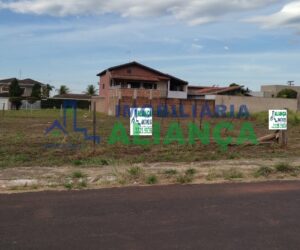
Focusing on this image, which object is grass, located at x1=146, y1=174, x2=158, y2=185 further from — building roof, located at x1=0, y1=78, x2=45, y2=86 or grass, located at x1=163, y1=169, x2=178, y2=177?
building roof, located at x1=0, y1=78, x2=45, y2=86

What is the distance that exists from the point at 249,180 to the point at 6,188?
487 centimetres

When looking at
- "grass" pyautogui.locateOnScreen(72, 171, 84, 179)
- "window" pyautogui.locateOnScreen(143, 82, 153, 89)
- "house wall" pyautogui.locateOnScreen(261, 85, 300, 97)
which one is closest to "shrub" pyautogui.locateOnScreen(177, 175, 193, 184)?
"grass" pyautogui.locateOnScreen(72, 171, 84, 179)

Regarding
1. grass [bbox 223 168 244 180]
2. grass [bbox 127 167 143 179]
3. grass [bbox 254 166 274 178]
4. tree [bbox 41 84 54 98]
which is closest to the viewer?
grass [bbox 127 167 143 179]

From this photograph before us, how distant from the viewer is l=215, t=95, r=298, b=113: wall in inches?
2210

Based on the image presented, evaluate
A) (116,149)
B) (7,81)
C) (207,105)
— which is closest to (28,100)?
(7,81)

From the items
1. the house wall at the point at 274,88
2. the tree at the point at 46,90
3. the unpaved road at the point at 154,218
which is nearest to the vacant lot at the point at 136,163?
the unpaved road at the point at 154,218

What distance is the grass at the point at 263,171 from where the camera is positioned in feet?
35.3

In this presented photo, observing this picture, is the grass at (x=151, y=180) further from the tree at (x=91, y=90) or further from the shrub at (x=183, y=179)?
the tree at (x=91, y=90)

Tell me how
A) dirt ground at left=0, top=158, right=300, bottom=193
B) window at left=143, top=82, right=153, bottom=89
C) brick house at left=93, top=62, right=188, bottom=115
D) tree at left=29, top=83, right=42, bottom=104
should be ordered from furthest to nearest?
tree at left=29, top=83, right=42, bottom=104
window at left=143, top=82, right=153, bottom=89
brick house at left=93, top=62, right=188, bottom=115
dirt ground at left=0, top=158, right=300, bottom=193

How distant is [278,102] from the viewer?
5906cm

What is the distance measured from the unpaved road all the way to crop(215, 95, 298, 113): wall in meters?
47.3

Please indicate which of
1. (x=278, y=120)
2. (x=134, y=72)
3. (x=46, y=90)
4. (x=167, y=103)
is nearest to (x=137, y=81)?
(x=134, y=72)

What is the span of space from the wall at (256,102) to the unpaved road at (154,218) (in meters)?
47.3

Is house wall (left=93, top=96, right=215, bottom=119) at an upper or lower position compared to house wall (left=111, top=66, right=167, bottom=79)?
lower
